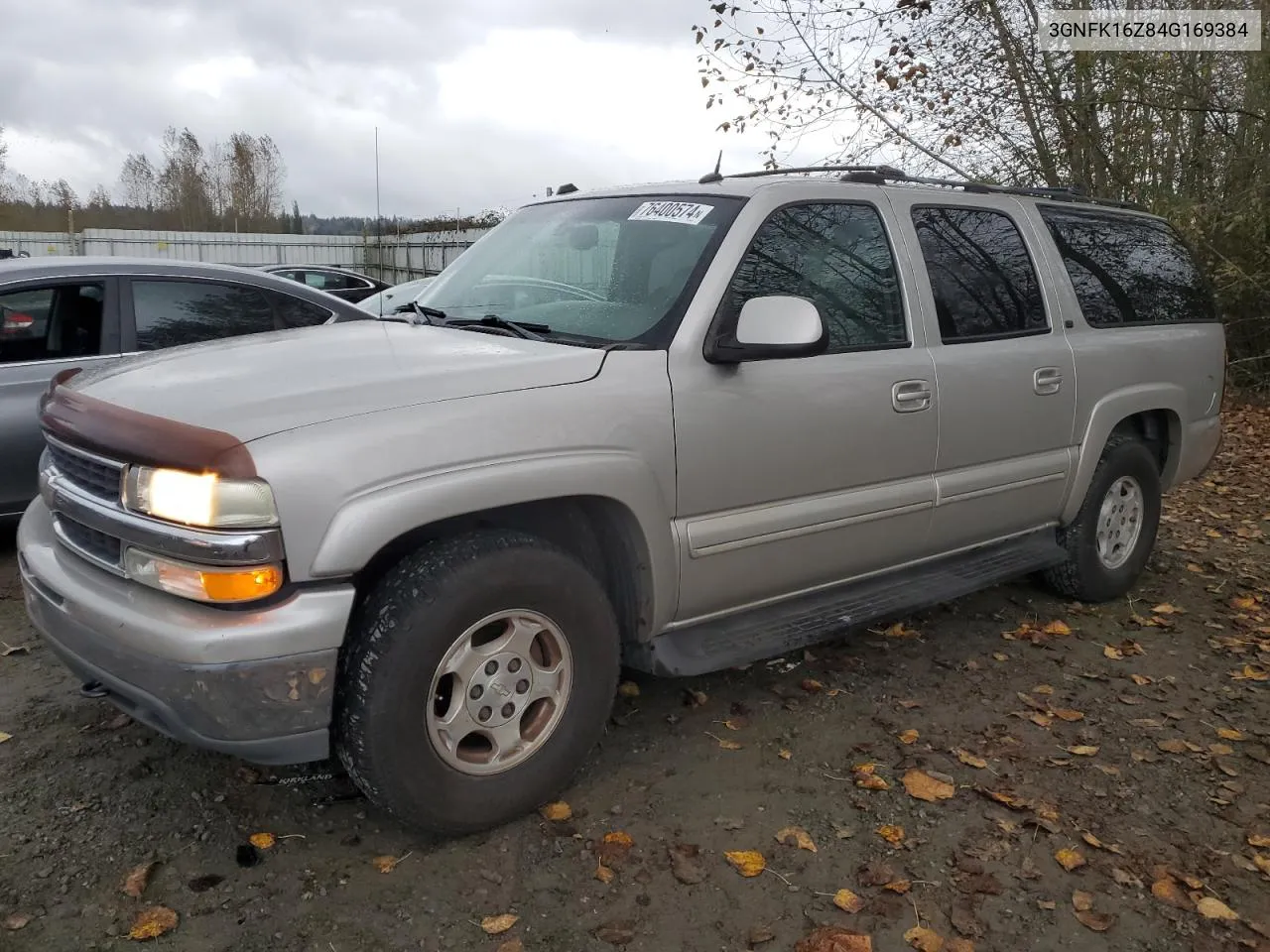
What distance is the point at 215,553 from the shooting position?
245 cm

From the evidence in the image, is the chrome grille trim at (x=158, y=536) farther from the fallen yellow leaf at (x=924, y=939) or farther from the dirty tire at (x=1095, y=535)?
the dirty tire at (x=1095, y=535)

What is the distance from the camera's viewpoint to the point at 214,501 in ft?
8.05

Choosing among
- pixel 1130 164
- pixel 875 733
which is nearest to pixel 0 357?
pixel 875 733

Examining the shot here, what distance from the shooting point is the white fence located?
25891 mm

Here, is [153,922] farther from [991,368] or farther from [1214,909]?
[991,368]

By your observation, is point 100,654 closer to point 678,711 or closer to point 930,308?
point 678,711

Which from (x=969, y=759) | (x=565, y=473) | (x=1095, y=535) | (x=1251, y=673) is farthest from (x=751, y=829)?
(x=1095, y=535)

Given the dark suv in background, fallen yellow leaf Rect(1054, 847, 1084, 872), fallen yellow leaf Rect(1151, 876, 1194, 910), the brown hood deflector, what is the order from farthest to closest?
the dark suv in background, fallen yellow leaf Rect(1054, 847, 1084, 872), fallen yellow leaf Rect(1151, 876, 1194, 910), the brown hood deflector

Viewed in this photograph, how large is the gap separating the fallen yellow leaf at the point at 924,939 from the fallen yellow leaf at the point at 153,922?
1.85 metres

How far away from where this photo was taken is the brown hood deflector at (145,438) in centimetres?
244

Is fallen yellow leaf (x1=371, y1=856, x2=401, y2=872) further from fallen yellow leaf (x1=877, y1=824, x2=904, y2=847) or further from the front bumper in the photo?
fallen yellow leaf (x1=877, y1=824, x2=904, y2=847)

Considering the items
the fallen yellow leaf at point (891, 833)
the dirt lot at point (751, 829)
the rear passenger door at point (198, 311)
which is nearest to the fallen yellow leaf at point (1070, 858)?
the dirt lot at point (751, 829)

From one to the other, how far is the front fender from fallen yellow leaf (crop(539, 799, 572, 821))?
0.61m

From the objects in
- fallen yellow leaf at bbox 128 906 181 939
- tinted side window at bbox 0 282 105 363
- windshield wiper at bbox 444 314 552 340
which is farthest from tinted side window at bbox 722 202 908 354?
tinted side window at bbox 0 282 105 363
